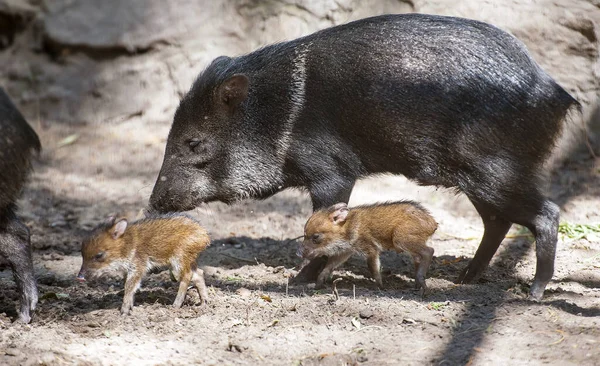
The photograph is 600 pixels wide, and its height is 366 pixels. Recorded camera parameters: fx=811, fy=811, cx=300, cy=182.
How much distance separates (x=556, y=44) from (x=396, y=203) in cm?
323

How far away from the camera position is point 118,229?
4305mm

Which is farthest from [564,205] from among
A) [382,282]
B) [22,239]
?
[22,239]

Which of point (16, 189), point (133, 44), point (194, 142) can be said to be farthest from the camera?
point (133, 44)

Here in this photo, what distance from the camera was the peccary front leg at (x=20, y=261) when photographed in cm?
418

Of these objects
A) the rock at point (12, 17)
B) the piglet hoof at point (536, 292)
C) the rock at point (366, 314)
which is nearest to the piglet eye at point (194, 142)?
the rock at point (366, 314)

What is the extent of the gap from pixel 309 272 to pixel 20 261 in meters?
1.78

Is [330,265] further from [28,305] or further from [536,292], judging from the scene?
[28,305]

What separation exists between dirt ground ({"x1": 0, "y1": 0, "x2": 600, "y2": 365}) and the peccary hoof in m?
0.10

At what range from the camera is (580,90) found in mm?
7180

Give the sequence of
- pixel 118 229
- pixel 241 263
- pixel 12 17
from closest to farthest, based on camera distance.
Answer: pixel 118 229 < pixel 241 263 < pixel 12 17

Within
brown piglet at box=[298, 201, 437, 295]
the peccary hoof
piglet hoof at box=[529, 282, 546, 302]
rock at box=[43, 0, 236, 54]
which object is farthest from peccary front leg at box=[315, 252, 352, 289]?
rock at box=[43, 0, 236, 54]

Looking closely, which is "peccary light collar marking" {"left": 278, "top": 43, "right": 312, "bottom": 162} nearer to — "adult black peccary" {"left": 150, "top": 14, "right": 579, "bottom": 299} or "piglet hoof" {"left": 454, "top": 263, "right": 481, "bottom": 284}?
"adult black peccary" {"left": 150, "top": 14, "right": 579, "bottom": 299}

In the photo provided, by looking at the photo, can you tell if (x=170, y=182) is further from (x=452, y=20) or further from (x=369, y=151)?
(x=452, y=20)

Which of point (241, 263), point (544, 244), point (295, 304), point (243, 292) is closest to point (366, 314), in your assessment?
point (295, 304)
